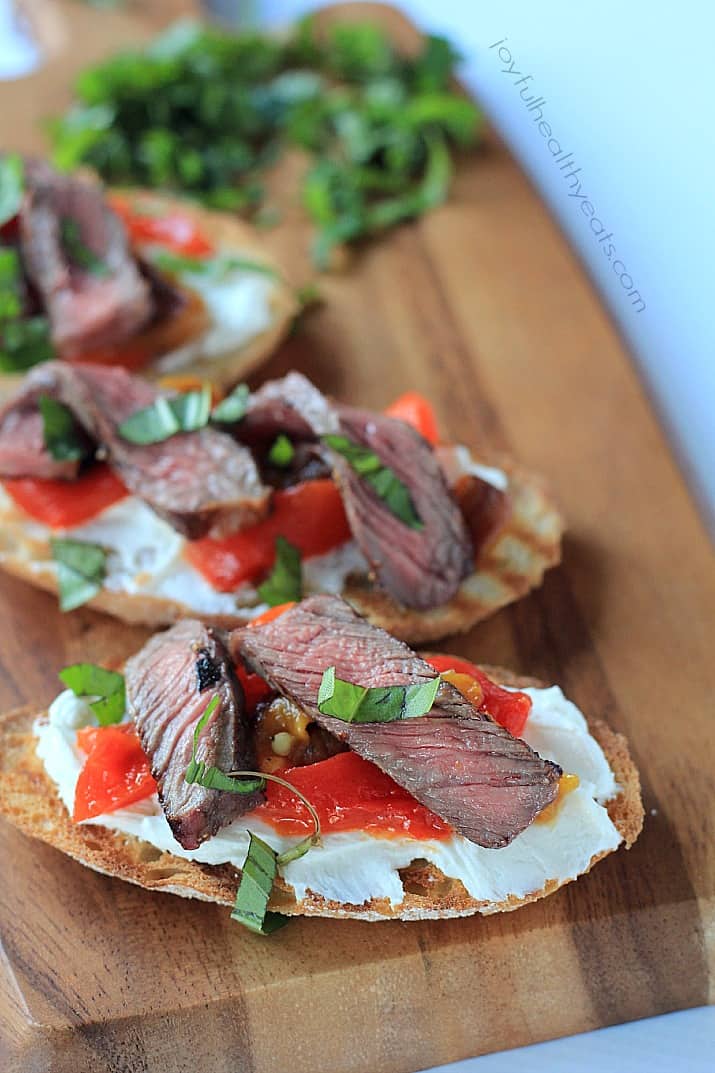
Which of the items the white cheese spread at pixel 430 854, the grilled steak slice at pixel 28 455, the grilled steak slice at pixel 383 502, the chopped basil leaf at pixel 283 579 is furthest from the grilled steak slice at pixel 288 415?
the white cheese spread at pixel 430 854

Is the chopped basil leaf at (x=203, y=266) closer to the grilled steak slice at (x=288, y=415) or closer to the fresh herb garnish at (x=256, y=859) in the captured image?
the grilled steak slice at (x=288, y=415)

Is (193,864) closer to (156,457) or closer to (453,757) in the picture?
(453,757)

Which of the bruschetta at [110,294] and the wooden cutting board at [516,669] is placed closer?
the wooden cutting board at [516,669]

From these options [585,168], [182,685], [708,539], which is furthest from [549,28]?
[182,685]

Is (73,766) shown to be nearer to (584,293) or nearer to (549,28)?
(549,28)

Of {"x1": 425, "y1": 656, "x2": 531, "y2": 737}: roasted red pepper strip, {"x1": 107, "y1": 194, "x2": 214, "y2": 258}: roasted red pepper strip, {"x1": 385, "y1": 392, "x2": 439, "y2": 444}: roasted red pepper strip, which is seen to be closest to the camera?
{"x1": 425, "y1": 656, "x2": 531, "y2": 737}: roasted red pepper strip

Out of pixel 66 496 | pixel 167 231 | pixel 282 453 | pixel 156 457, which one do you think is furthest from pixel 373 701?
pixel 167 231

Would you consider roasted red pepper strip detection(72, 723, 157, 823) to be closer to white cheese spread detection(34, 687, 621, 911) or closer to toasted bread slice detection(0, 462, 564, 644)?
white cheese spread detection(34, 687, 621, 911)

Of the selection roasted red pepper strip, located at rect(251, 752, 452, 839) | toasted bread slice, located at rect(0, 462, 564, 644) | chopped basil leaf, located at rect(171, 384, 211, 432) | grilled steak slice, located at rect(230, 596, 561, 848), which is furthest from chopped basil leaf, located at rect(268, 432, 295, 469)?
roasted red pepper strip, located at rect(251, 752, 452, 839)
